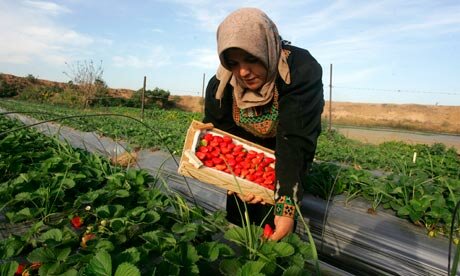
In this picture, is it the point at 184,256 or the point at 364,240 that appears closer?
the point at 184,256

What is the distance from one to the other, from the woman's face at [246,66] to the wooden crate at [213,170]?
50 cm

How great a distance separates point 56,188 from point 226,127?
1.08 metres

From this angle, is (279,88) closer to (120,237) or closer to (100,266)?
(120,237)

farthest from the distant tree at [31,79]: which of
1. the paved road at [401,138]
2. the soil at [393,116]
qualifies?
the paved road at [401,138]

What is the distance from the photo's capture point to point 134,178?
1.81m

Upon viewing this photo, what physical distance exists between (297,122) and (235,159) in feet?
1.86

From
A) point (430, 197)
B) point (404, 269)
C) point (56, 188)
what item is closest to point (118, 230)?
point (56, 188)

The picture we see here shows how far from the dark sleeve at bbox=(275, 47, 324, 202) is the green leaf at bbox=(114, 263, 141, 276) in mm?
959

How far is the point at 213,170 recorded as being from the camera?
2018 mm

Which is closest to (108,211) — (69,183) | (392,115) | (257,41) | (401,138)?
(69,183)

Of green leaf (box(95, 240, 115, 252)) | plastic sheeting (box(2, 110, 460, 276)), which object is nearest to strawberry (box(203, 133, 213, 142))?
plastic sheeting (box(2, 110, 460, 276))

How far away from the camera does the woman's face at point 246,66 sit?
1591 mm

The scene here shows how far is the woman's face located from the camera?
62.6 inches

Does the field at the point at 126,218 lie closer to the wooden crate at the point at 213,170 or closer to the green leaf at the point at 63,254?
the green leaf at the point at 63,254
